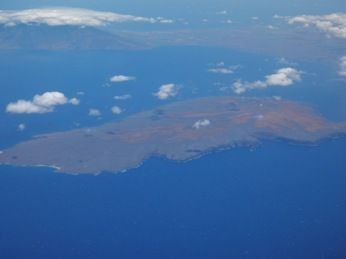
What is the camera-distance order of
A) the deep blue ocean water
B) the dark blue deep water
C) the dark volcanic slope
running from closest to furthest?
the dark blue deep water, the deep blue ocean water, the dark volcanic slope

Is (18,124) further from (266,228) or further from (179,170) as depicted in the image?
(266,228)

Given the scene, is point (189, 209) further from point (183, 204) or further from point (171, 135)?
point (171, 135)

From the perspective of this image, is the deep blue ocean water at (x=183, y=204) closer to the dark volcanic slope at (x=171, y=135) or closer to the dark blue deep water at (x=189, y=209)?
the dark blue deep water at (x=189, y=209)

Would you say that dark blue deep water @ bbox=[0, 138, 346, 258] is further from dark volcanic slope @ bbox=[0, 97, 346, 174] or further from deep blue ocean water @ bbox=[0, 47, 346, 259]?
dark volcanic slope @ bbox=[0, 97, 346, 174]

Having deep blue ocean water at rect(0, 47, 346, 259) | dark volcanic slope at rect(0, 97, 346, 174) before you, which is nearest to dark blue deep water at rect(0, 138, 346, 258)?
deep blue ocean water at rect(0, 47, 346, 259)

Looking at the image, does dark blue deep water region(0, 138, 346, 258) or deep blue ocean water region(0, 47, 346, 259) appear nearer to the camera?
dark blue deep water region(0, 138, 346, 258)

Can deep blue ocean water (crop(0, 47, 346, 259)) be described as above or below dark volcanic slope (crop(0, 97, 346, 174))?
below
